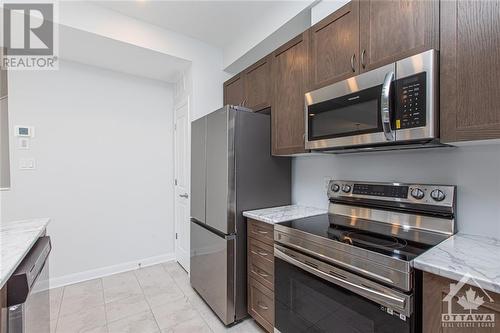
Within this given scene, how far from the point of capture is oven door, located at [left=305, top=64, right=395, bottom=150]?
127cm

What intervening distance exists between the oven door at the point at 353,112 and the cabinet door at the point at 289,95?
130 mm

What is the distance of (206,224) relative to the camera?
2207 millimetres

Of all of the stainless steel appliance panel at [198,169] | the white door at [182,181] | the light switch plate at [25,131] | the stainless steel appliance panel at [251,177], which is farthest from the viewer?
the white door at [182,181]

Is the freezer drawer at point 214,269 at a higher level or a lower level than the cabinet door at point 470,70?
lower

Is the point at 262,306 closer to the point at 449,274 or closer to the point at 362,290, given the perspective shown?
the point at 362,290

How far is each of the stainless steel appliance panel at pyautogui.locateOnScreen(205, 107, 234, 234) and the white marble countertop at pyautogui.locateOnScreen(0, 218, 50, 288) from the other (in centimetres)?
112

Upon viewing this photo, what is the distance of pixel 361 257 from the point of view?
3.69 feet

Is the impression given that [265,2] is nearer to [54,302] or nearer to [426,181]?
[426,181]

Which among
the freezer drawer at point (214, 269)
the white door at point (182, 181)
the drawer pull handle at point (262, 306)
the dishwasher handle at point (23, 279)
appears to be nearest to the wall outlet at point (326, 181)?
the freezer drawer at point (214, 269)

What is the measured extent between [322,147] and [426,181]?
63cm

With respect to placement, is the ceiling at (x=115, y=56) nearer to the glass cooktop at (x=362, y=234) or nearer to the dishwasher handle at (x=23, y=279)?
the dishwasher handle at (x=23, y=279)

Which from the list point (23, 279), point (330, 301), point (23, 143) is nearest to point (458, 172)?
point (330, 301)

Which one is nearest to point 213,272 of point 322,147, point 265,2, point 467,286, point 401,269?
point 322,147

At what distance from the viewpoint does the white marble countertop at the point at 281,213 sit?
1.74 metres
